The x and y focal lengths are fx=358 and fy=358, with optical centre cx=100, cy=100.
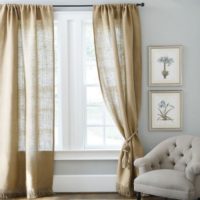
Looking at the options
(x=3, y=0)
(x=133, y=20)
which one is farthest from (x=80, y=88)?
(x=3, y=0)

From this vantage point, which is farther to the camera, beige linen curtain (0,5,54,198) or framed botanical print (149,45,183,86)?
framed botanical print (149,45,183,86)

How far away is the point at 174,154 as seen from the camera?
4.55m

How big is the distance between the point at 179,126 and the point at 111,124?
956 millimetres

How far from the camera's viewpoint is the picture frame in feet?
16.4

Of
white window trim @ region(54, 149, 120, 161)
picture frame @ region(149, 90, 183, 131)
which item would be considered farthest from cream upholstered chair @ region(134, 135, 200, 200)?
white window trim @ region(54, 149, 120, 161)

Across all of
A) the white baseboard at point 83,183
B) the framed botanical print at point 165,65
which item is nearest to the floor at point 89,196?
the white baseboard at point 83,183

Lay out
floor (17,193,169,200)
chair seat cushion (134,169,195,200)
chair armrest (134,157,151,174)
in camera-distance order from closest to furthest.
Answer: chair seat cushion (134,169,195,200), chair armrest (134,157,151,174), floor (17,193,169,200)

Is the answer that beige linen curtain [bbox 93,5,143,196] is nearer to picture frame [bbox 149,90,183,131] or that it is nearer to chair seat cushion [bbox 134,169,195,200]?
picture frame [bbox 149,90,183,131]

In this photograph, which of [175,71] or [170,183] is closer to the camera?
[170,183]

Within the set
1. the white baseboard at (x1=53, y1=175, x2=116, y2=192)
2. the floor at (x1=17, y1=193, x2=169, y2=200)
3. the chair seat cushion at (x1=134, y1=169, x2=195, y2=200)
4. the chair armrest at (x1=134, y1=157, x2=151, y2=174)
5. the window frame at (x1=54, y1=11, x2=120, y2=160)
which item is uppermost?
the window frame at (x1=54, y1=11, x2=120, y2=160)

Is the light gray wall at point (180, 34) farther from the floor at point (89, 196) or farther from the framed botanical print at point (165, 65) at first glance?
the floor at point (89, 196)

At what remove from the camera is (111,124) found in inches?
203

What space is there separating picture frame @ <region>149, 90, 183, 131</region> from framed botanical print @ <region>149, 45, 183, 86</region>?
0.15 meters

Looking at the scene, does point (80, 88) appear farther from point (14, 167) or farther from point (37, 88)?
point (14, 167)
